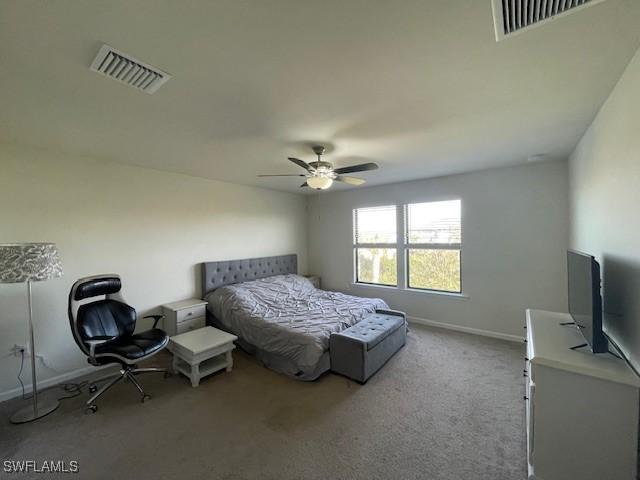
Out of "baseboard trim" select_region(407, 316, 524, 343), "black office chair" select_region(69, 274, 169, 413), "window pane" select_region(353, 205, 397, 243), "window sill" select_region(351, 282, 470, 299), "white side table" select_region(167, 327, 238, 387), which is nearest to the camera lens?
"black office chair" select_region(69, 274, 169, 413)

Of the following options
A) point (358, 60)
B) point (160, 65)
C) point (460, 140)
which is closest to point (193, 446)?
point (160, 65)

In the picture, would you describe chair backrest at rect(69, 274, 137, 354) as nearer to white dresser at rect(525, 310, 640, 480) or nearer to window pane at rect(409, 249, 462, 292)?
white dresser at rect(525, 310, 640, 480)

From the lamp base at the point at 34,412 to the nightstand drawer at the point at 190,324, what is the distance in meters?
1.21

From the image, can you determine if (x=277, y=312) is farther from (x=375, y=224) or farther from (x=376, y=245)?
(x=375, y=224)

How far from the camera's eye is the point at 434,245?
14.3 ft

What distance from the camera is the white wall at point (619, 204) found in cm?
146

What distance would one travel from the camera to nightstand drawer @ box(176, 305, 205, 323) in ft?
11.2

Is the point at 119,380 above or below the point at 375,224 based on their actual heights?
below

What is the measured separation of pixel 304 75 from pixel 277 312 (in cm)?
276

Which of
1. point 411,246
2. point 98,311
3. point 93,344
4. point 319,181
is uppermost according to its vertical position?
point 319,181

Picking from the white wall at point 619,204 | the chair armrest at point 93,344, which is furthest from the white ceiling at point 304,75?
the chair armrest at point 93,344

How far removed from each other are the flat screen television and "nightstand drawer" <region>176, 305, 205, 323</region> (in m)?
3.88

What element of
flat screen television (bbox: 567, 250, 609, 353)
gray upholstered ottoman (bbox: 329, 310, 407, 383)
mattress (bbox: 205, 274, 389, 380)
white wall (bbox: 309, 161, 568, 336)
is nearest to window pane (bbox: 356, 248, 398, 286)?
white wall (bbox: 309, 161, 568, 336)

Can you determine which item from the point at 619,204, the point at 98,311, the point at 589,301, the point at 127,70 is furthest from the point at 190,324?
the point at 619,204
